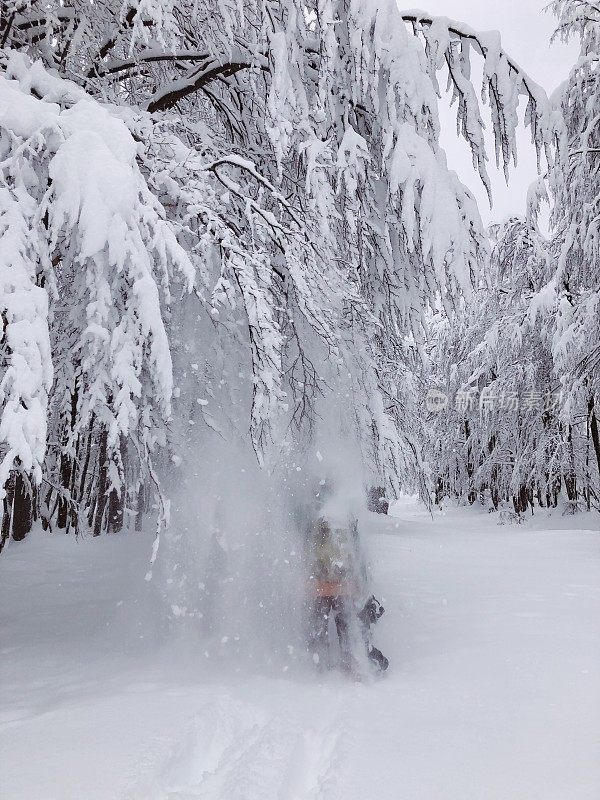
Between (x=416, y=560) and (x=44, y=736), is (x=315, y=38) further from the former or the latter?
(x=416, y=560)

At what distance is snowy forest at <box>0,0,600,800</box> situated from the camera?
2.81 metres

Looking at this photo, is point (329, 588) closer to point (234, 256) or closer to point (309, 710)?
point (309, 710)

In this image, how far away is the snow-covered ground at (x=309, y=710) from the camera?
3008mm

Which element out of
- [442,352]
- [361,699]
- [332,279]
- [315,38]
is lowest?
[361,699]

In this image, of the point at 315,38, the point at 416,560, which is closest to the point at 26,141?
the point at 315,38

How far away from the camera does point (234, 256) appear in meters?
3.51

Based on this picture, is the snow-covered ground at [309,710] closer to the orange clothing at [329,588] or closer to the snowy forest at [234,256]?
the snowy forest at [234,256]

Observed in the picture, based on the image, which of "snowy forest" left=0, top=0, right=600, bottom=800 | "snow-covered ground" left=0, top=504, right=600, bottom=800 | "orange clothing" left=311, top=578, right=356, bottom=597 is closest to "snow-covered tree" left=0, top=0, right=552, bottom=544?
"snowy forest" left=0, top=0, right=600, bottom=800

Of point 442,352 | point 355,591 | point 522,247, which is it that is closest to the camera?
point 355,591

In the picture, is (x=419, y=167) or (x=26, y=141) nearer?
(x=26, y=141)

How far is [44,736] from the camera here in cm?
348

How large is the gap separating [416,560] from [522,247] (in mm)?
11268

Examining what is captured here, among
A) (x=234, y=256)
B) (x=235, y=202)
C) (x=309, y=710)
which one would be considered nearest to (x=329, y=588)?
(x=309, y=710)

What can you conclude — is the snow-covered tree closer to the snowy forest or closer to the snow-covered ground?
the snowy forest
